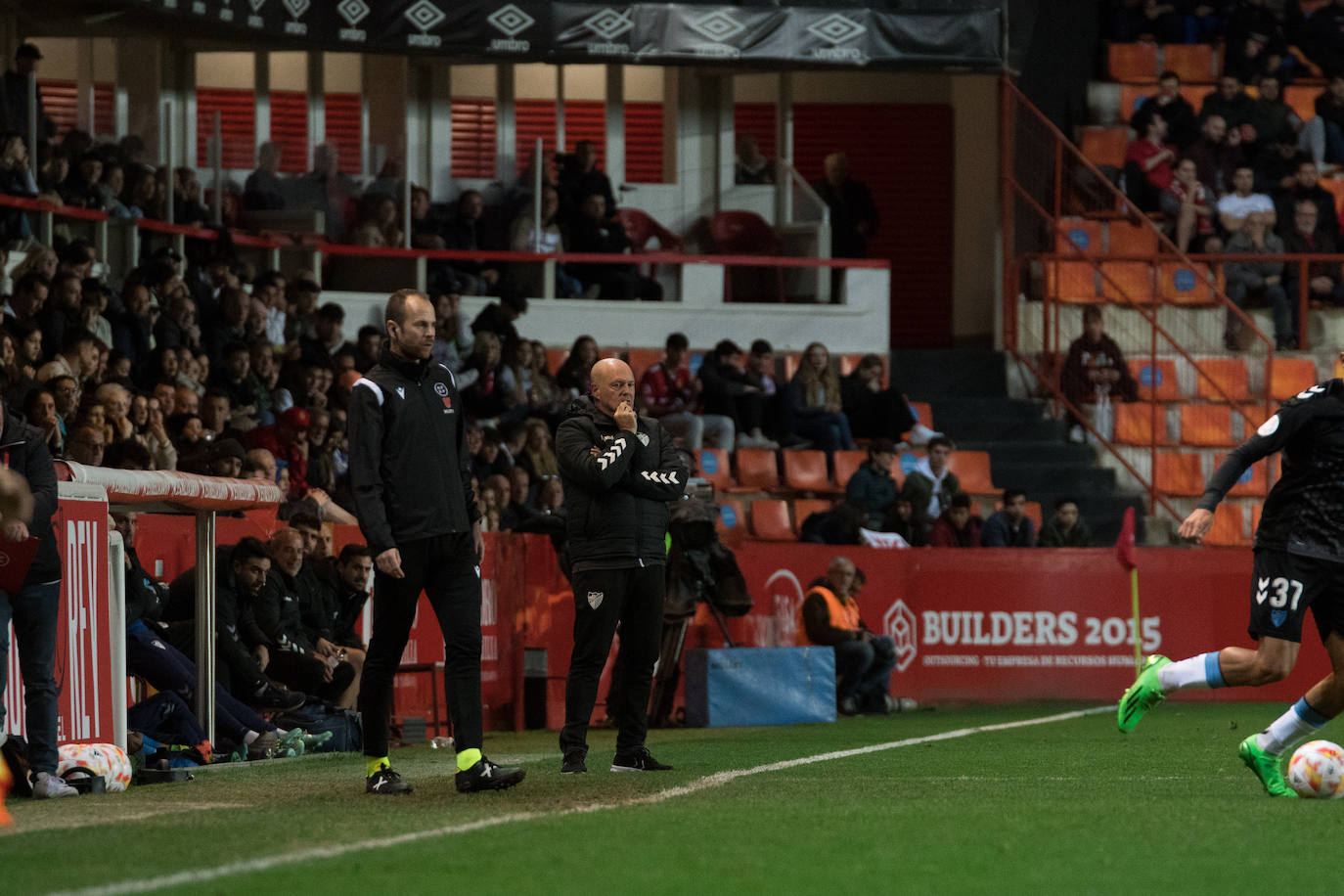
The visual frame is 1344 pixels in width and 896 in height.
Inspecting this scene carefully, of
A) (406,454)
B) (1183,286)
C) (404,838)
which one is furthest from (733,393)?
(404,838)

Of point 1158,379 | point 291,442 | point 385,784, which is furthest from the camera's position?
point 1158,379

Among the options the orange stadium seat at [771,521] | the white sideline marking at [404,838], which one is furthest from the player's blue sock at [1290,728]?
the orange stadium seat at [771,521]

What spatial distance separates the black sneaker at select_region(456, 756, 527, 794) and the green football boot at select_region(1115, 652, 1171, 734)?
2601mm

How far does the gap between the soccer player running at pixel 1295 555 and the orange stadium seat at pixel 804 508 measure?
12.4 metres

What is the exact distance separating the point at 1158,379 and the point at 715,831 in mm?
17562

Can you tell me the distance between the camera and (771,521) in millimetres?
20859

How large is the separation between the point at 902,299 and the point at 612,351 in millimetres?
6575

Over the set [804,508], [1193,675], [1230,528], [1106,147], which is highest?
[1106,147]

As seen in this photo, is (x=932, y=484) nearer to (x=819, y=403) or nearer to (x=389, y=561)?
(x=819, y=403)

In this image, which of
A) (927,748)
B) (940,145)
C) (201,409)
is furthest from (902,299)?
(927,748)

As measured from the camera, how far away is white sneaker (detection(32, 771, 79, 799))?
8789 mm

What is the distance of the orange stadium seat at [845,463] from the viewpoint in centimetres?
2209

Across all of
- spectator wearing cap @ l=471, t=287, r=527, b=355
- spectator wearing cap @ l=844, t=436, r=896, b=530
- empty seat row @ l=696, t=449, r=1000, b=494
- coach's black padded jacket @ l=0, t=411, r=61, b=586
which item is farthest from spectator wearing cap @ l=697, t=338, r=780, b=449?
coach's black padded jacket @ l=0, t=411, r=61, b=586

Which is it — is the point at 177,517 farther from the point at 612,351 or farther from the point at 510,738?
the point at 612,351
